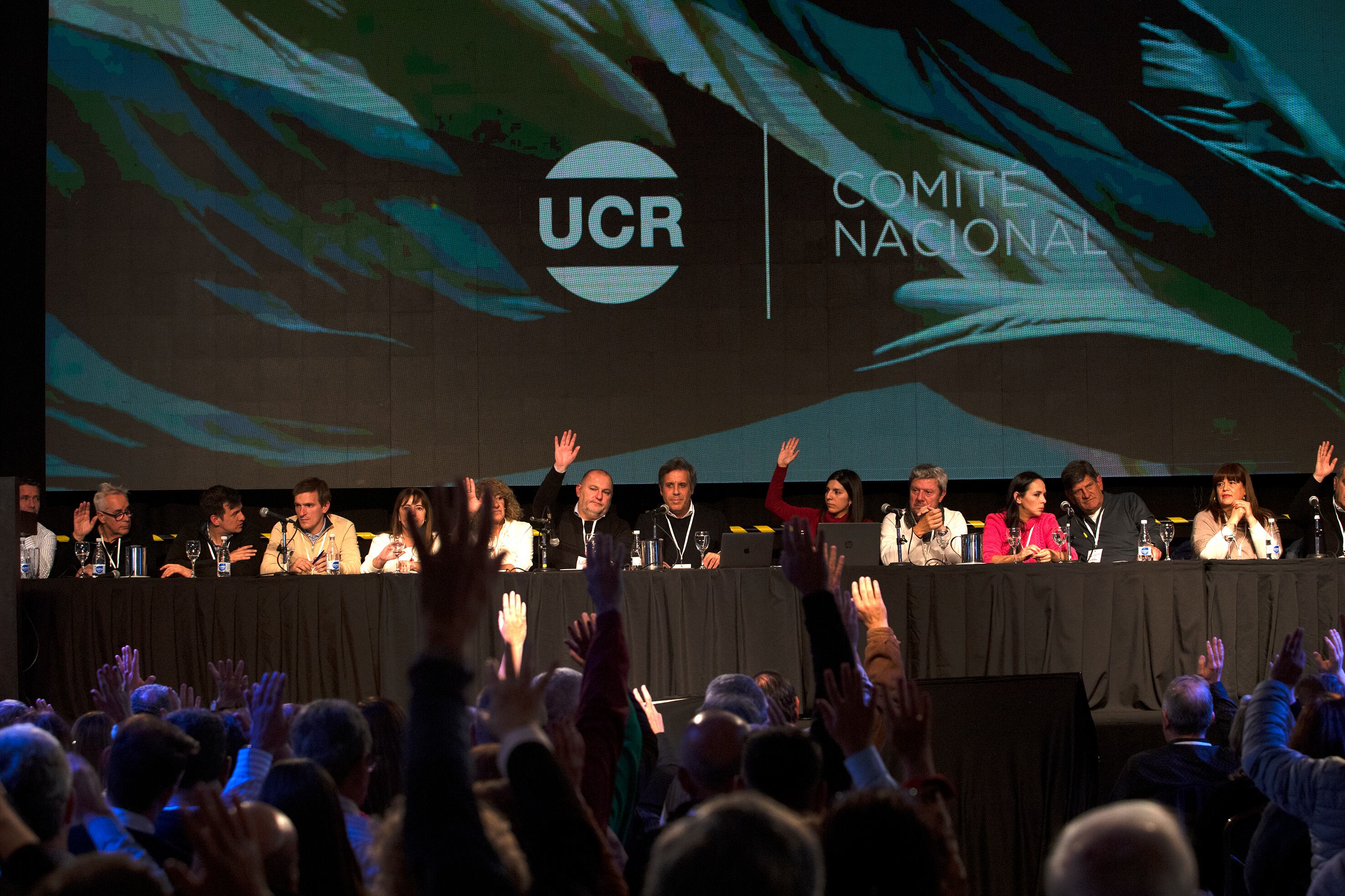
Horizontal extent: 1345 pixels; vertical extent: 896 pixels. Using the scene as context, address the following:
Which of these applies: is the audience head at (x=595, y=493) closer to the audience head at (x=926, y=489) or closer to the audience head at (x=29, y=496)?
the audience head at (x=926, y=489)

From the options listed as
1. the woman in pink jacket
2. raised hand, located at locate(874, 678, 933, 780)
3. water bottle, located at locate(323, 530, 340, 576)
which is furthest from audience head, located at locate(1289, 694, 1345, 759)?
water bottle, located at locate(323, 530, 340, 576)

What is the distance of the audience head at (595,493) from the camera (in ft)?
20.2

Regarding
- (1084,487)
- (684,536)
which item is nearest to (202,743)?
(684,536)

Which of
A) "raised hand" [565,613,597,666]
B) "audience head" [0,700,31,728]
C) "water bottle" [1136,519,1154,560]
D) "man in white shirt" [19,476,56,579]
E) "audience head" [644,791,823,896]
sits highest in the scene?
"man in white shirt" [19,476,56,579]

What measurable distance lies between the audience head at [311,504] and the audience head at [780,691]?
3.08 meters

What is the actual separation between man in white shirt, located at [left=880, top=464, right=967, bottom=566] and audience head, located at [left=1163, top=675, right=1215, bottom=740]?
228cm

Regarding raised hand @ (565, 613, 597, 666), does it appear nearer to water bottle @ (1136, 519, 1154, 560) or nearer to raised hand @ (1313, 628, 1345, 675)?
raised hand @ (1313, 628, 1345, 675)

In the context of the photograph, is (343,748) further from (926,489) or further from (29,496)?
(29,496)

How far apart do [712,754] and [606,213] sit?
557 cm

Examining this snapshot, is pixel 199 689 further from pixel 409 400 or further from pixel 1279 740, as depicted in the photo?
pixel 1279 740

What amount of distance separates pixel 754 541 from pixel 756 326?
7.00 feet

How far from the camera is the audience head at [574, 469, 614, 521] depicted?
243 inches

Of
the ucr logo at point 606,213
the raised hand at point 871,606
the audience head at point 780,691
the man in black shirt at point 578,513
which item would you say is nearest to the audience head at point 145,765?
the raised hand at point 871,606

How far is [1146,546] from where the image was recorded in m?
5.63
